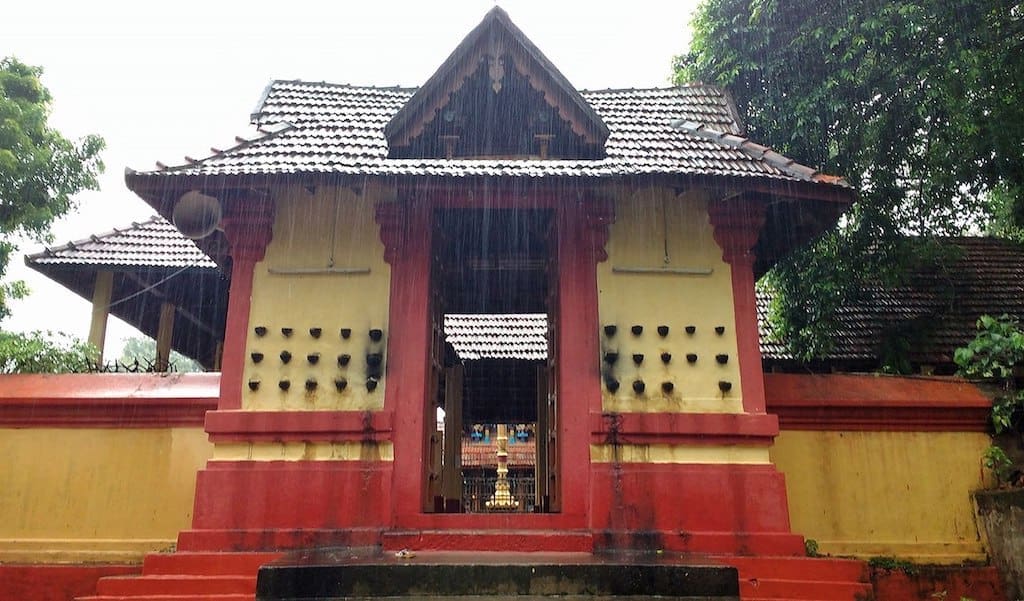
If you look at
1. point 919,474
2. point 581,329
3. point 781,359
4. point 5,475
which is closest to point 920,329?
point 781,359

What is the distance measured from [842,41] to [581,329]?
584 cm

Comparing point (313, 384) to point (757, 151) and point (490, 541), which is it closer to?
point (490, 541)

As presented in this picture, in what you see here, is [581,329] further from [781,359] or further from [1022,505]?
[781,359]

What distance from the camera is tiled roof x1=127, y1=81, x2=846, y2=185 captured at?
6.04 m

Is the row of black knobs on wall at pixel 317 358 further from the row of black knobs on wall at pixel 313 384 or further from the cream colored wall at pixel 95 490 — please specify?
the cream colored wall at pixel 95 490

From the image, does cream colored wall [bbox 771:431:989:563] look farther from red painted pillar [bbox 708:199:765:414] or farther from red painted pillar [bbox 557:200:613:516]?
red painted pillar [bbox 557:200:613:516]

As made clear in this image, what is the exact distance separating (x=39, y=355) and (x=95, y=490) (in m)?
2.34

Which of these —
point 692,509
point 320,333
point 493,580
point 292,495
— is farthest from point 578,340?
point 292,495

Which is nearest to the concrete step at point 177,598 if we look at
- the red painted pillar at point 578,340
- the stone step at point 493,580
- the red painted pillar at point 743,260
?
the stone step at point 493,580

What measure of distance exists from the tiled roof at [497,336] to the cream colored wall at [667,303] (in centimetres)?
489

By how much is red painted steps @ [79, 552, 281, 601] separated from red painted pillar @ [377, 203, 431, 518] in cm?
108

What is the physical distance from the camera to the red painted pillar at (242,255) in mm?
6203

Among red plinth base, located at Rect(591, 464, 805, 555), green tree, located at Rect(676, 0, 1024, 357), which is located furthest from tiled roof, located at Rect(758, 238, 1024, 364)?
red plinth base, located at Rect(591, 464, 805, 555)

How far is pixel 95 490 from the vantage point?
257 inches
